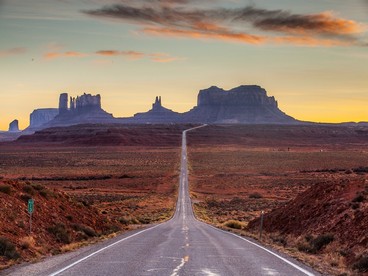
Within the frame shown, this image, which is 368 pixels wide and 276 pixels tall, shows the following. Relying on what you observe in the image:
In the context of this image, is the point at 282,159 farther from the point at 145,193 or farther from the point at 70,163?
the point at 145,193

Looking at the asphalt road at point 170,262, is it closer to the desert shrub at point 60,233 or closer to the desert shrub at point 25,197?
the desert shrub at point 60,233

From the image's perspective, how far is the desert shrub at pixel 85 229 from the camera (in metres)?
26.1

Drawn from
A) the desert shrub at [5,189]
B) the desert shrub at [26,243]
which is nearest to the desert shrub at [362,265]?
the desert shrub at [26,243]

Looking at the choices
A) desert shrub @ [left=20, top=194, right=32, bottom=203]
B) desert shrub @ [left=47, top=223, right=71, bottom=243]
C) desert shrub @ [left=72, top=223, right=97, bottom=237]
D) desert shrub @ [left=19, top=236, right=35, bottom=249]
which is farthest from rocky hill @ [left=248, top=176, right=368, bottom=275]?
desert shrub @ [left=20, top=194, right=32, bottom=203]

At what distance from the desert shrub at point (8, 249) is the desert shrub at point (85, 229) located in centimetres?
873

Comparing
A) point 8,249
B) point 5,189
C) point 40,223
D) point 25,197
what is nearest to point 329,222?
point 40,223

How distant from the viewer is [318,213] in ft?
82.1

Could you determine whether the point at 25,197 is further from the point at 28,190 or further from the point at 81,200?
the point at 81,200

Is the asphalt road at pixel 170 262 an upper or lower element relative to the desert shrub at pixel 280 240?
upper

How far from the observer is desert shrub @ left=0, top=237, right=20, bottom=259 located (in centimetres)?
1662

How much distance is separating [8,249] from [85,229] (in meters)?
9.65

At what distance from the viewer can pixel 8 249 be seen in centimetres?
1695

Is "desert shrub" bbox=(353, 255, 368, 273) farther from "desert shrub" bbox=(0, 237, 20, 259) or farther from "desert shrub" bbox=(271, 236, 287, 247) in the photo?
"desert shrub" bbox=(0, 237, 20, 259)

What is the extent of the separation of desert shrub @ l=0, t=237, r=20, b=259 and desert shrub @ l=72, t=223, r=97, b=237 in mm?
8733
